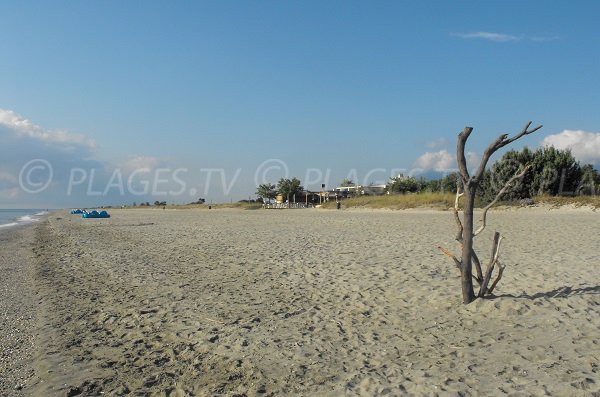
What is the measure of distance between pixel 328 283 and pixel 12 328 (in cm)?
473

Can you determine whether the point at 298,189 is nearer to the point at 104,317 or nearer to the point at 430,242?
the point at 430,242

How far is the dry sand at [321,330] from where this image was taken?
13.3 ft

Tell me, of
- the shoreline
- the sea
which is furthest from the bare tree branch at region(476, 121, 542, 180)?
the sea

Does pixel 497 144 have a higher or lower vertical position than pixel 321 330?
higher

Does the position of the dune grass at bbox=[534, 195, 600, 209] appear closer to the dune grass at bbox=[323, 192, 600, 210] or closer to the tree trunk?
the dune grass at bbox=[323, 192, 600, 210]

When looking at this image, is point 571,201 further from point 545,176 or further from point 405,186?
point 405,186

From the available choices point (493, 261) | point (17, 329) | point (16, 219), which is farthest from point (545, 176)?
point (16, 219)

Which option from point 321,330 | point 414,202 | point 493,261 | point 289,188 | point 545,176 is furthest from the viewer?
point 289,188

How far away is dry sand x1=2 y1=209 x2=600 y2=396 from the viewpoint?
4.05 meters

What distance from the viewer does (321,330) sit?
5.52 metres

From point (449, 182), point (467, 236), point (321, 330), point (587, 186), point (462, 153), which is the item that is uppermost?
point (449, 182)

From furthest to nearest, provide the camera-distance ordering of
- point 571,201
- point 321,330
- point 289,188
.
Result: point 289,188
point 571,201
point 321,330

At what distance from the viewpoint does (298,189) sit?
75.9m

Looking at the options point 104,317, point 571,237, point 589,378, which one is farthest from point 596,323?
point 571,237
